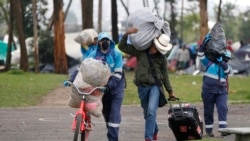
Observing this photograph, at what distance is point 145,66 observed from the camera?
1184cm

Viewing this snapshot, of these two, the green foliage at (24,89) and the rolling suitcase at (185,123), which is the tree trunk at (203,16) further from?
the rolling suitcase at (185,123)

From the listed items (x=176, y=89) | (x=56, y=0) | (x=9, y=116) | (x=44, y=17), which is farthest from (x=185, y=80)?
(x=44, y=17)

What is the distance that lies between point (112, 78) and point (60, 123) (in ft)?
14.3

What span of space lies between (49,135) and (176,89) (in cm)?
1298

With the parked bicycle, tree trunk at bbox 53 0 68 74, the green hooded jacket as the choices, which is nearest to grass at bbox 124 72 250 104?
tree trunk at bbox 53 0 68 74

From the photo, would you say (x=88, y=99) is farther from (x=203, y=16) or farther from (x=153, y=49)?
(x=203, y=16)

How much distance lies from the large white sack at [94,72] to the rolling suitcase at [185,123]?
1.39 meters

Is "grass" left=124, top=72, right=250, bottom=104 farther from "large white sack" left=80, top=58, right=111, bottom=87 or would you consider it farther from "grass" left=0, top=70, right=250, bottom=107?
"large white sack" left=80, top=58, right=111, bottom=87

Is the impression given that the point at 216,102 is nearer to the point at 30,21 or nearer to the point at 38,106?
the point at 38,106

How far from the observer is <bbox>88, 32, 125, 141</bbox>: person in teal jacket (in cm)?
1159

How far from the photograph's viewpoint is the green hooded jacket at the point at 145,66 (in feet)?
38.8

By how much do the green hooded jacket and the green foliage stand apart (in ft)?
29.5

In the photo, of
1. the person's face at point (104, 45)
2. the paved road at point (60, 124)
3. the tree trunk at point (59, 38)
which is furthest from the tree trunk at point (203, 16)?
the person's face at point (104, 45)

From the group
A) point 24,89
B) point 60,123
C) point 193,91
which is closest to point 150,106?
point 60,123
